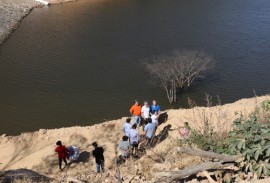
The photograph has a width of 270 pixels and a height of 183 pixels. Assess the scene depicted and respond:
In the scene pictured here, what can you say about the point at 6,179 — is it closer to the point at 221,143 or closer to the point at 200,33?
the point at 221,143

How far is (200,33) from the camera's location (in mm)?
28234

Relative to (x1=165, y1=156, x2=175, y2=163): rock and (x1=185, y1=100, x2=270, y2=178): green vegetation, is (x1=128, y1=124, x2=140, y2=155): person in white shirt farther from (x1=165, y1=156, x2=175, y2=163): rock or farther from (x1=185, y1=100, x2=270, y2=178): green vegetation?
(x1=185, y1=100, x2=270, y2=178): green vegetation

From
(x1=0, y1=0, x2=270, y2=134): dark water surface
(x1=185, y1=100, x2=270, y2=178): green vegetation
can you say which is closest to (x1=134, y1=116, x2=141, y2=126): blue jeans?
(x1=0, y1=0, x2=270, y2=134): dark water surface

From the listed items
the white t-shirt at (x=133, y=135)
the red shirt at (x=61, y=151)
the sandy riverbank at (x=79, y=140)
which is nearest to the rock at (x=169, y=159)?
the white t-shirt at (x=133, y=135)

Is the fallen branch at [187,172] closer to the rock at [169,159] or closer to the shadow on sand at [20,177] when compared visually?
the rock at [169,159]

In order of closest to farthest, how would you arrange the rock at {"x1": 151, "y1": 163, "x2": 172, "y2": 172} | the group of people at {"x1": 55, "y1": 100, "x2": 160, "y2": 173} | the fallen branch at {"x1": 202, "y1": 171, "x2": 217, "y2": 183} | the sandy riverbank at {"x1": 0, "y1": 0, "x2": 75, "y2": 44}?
1. the fallen branch at {"x1": 202, "y1": 171, "x2": 217, "y2": 183}
2. the rock at {"x1": 151, "y1": 163, "x2": 172, "y2": 172}
3. the group of people at {"x1": 55, "y1": 100, "x2": 160, "y2": 173}
4. the sandy riverbank at {"x1": 0, "y1": 0, "x2": 75, "y2": 44}

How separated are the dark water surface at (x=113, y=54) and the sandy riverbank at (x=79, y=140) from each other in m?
2.76

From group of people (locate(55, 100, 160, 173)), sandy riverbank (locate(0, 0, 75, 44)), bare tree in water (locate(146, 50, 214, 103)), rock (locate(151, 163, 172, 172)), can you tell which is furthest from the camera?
sandy riverbank (locate(0, 0, 75, 44))

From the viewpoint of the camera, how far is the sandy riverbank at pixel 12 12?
1197 inches

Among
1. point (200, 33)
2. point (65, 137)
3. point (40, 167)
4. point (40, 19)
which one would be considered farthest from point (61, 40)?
point (40, 167)

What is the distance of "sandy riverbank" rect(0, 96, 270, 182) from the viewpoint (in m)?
12.7

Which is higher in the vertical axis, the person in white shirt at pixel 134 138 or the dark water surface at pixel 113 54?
the dark water surface at pixel 113 54

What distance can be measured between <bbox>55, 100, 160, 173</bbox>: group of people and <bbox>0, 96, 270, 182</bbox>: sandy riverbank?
47 centimetres

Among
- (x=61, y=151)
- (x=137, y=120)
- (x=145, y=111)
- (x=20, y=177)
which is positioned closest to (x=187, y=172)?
(x=20, y=177)
